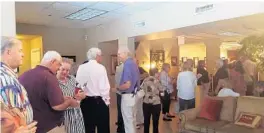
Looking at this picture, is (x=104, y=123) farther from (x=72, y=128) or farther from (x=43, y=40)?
(x=43, y=40)

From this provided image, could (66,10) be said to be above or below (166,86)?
above

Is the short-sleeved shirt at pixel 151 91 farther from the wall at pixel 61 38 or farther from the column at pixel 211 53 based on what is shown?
the column at pixel 211 53

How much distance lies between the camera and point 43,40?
22.8 ft

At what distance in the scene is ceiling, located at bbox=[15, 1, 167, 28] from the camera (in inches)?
184

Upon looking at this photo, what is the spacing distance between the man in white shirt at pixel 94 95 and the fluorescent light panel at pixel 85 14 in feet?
6.86

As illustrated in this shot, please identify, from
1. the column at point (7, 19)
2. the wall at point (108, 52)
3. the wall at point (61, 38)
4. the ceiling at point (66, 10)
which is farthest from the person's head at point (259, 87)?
the wall at point (61, 38)

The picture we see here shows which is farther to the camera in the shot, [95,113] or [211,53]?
[211,53]

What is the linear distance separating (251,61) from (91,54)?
3753 mm

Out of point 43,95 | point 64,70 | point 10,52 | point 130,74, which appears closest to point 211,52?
point 130,74

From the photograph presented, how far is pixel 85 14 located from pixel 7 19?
3.36 m

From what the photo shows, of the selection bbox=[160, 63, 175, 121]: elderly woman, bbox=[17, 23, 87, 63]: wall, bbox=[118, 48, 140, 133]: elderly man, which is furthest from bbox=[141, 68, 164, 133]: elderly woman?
bbox=[17, 23, 87, 63]: wall

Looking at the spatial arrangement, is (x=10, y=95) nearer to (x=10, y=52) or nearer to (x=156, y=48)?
(x=10, y=52)

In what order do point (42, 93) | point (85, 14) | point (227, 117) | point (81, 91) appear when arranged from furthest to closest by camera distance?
point (85, 14) → point (227, 117) → point (81, 91) → point (42, 93)

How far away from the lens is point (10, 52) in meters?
1.63
